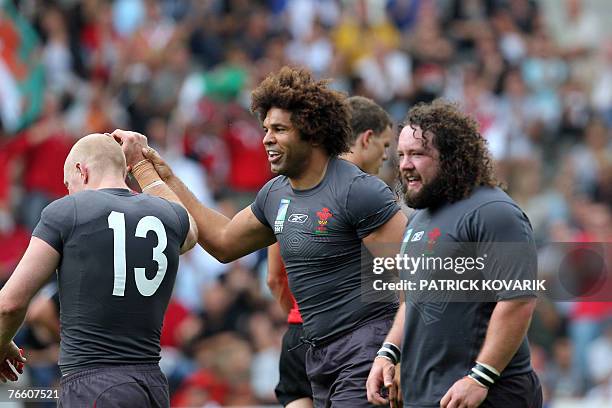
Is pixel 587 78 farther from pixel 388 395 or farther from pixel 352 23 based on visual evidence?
pixel 388 395

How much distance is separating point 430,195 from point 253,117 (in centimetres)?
827

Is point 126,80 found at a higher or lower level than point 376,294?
higher

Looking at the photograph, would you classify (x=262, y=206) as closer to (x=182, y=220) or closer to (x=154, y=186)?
(x=154, y=186)

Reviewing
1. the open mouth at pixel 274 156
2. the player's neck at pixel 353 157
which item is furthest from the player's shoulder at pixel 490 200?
the player's neck at pixel 353 157

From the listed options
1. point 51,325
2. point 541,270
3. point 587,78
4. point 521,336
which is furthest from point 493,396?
point 587,78

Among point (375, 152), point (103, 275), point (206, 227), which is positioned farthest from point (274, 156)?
point (103, 275)

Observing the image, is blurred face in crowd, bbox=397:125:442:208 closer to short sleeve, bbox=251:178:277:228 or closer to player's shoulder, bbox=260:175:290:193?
player's shoulder, bbox=260:175:290:193

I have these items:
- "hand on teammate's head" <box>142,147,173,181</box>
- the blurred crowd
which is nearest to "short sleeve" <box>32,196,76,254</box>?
"hand on teammate's head" <box>142,147,173,181</box>

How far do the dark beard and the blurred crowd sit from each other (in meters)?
4.88

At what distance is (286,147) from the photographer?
6.68 m

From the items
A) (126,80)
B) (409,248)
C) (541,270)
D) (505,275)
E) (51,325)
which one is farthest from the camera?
(126,80)

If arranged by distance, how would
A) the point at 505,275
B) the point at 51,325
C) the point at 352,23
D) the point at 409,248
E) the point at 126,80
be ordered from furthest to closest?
the point at 352,23
the point at 126,80
the point at 51,325
the point at 409,248
the point at 505,275

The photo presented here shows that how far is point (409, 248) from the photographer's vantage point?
19.4ft

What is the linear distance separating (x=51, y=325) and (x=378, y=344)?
13.2 ft
